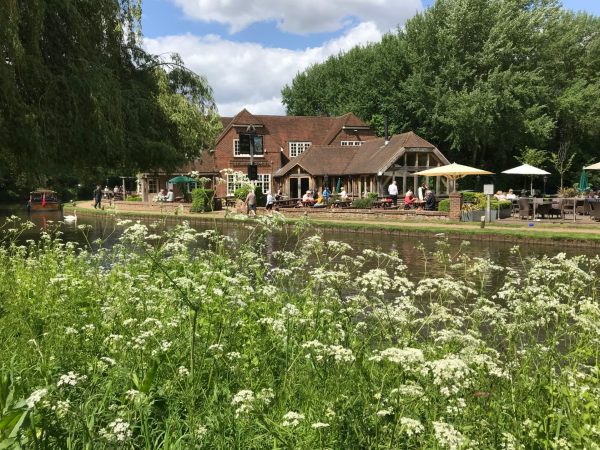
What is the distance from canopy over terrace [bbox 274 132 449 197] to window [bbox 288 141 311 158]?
4542mm

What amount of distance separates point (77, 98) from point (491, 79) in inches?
1422

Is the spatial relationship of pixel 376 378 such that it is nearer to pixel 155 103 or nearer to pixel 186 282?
pixel 186 282

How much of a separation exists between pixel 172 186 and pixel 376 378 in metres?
48.0

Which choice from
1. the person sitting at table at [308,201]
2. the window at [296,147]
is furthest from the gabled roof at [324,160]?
the person sitting at table at [308,201]

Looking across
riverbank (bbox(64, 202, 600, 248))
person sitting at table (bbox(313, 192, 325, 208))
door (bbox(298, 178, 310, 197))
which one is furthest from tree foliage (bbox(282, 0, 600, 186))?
riverbank (bbox(64, 202, 600, 248))

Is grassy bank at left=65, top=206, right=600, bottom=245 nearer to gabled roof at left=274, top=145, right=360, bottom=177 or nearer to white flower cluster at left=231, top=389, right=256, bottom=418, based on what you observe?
white flower cluster at left=231, top=389, right=256, bottom=418

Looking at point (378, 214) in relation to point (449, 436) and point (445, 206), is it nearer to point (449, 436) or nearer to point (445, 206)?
point (445, 206)

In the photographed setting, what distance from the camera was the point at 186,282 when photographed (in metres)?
3.50

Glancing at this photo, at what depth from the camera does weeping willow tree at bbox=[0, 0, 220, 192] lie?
10219 millimetres

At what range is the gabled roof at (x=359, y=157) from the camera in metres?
39.8

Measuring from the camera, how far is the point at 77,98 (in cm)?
1074

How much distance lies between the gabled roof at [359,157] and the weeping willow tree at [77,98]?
2769 cm

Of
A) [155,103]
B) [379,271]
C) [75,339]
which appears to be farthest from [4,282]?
[155,103]

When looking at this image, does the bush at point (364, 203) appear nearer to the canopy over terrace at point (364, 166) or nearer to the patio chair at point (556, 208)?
the canopy over terrace at point (364, 166)
